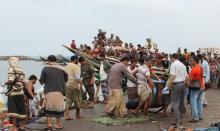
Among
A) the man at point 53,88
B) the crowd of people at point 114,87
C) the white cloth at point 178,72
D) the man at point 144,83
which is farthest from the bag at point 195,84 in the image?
the man at point 53,88

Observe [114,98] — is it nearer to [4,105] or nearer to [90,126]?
[90,126]

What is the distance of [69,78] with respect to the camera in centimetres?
1282

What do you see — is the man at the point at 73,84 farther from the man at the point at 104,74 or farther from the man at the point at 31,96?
the man at the point at 104,74

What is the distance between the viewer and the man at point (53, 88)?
36.7 ft

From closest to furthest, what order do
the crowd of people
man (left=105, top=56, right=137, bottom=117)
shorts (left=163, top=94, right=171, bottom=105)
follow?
the crowd of people → man (left=105, top=56, right=137, bottom=117) → shorts (left=163, top=94, right=171, bottom=105)

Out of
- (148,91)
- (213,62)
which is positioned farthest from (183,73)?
(213,62)

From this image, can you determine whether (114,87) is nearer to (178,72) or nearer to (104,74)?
(178,72)

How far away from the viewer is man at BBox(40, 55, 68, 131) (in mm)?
11195

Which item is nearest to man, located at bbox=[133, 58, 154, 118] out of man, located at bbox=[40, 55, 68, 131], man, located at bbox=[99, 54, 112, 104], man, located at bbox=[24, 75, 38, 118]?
man, located at bbox=[40, 55, 68, 131]

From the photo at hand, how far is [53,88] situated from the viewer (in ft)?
36.8

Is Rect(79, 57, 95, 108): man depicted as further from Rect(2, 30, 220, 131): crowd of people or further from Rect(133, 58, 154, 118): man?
Rect(133, 58, 154, 118): man

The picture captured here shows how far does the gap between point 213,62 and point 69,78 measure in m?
13.2

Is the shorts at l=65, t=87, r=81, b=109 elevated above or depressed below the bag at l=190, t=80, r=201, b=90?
below

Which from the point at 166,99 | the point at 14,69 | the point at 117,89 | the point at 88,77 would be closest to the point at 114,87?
the point at 117,89
